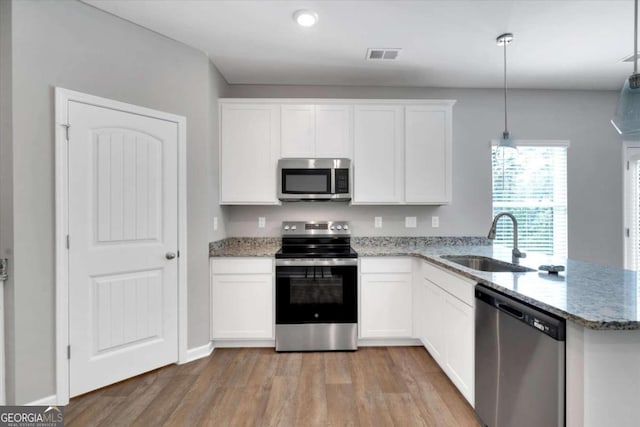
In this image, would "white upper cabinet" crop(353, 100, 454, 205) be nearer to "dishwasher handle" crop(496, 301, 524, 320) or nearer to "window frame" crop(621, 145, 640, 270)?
"dishwasher handle" crop(496, 301, 524, 320)

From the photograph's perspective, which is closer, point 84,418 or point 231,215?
point 84,418

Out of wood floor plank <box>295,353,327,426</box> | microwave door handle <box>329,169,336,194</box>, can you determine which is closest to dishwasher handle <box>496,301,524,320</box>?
wood floor plank <box>295,353,327,426</box>

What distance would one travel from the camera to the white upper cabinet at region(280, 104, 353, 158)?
3197mm

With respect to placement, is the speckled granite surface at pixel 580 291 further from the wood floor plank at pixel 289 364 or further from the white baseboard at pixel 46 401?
the white baseboard at pixel 46 401

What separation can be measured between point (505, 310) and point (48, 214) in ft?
9.00

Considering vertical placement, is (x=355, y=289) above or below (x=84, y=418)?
above

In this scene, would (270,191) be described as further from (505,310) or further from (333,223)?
(505,310)

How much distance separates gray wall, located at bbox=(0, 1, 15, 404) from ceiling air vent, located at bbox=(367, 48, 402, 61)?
2.50 m

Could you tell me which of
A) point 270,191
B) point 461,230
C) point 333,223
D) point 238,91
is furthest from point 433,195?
point 238,91

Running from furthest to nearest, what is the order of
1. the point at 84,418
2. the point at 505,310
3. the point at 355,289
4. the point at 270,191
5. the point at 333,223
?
the point at 333,223 → the point at 270,191 → the point at 355,289 → the point at 84,418 → the point at 505,310

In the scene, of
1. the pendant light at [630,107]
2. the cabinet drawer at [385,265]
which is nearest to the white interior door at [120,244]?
the cabinet drawer at [385,265]

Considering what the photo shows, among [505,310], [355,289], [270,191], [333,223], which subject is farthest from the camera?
[333,223]

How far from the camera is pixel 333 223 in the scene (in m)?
3.50

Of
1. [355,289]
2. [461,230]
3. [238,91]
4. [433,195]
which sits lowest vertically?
[355,289]
